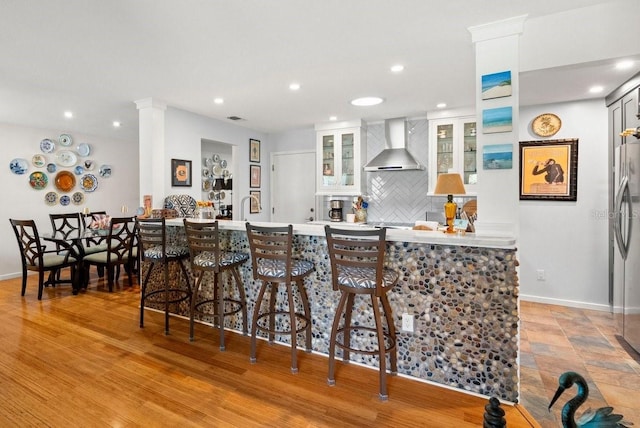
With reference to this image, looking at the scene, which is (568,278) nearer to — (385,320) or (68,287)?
(385,320)

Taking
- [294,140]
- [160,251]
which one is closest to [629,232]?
[160,251]

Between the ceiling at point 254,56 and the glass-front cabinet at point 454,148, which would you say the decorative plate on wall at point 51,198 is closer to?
the ceiling at point 254,56

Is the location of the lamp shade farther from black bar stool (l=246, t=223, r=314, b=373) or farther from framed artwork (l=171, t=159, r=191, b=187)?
framed artwork (l=171, t=159, r=191, b=187)

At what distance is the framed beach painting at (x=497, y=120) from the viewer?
7.31 feet

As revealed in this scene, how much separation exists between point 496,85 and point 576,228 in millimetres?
2668

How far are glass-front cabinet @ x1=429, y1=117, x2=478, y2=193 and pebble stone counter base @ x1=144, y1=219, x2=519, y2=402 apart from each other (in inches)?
102

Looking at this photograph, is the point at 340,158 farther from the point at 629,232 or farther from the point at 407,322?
the point at 629,232

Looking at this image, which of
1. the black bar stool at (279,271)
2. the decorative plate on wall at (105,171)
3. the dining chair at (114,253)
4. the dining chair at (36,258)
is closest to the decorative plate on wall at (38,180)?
the decorative plate on wall at (105,171)

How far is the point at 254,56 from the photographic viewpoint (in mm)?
2785

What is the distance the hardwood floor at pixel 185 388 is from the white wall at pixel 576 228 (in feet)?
8.89

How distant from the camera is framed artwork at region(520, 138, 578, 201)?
388 centimetres

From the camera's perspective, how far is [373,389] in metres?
2.14

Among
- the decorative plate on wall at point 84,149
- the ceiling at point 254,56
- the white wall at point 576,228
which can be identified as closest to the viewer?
the ceiling at point 254,56

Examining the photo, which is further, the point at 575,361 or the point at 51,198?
the point at 51,198
